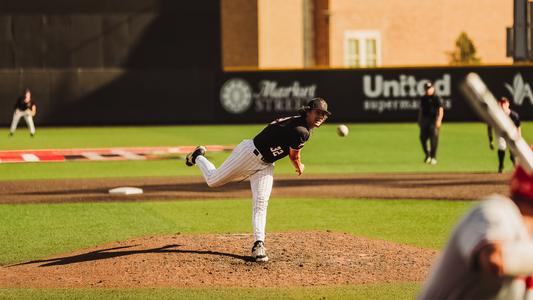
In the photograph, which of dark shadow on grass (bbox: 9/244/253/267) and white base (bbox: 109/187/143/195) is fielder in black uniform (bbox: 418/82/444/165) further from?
dark shadow on grass (bbox: 9/244/253/267)

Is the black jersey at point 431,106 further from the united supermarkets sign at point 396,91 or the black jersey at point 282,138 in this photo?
the united supermarkets sign at point 396,91

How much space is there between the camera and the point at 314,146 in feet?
107

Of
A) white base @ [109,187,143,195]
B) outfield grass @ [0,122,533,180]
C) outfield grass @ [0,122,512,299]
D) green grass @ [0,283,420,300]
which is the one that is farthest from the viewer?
outfield grass @ [0,122,533,180]

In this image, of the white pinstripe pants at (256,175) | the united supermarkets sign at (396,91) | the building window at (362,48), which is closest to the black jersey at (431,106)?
the white pinstripe pants at (256,175)

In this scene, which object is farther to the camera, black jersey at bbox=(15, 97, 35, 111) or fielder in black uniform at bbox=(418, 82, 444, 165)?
black jersey at bbox=(15, 97, 35, 111)

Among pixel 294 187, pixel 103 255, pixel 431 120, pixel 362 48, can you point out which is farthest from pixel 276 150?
pixel 362 48

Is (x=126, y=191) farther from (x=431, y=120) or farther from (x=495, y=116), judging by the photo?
(x=495, y=116)

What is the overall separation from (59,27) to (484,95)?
146 feet

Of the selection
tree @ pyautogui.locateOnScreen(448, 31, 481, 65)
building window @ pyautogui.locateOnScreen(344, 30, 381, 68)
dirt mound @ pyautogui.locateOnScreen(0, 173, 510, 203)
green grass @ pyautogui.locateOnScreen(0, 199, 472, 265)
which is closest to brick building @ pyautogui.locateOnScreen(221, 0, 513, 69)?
building window @ pyautogui.locateOnScreen(344, 30, 381, 68)

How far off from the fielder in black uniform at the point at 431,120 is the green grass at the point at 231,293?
1615cm

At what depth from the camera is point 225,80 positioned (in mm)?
45094

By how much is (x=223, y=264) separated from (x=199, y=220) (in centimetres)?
481

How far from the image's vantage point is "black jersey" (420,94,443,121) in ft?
87.7

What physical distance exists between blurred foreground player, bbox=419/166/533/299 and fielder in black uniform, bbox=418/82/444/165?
22184mm
